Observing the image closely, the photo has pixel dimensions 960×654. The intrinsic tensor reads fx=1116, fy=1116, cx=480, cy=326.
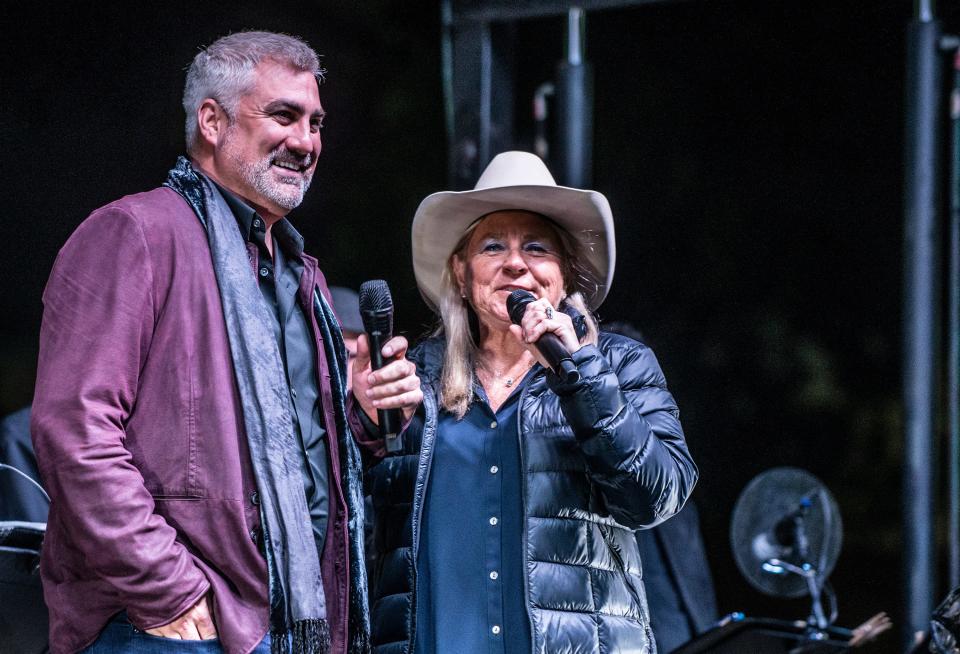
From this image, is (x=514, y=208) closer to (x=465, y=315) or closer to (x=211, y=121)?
(x=465, y=315)

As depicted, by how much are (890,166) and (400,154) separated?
2361mm

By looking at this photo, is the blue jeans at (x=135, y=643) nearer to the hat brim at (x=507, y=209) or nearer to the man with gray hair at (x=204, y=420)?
the man with gray hair at (x=204, y=420)

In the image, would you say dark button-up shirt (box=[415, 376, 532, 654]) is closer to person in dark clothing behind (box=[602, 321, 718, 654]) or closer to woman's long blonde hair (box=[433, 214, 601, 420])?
woman's long blonde hair (box=[433, 214, 601, 420])

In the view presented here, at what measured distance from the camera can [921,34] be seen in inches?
168

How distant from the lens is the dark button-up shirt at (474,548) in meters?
2.35

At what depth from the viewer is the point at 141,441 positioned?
1.92 metres

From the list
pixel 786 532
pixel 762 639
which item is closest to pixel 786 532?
pixel 786 532

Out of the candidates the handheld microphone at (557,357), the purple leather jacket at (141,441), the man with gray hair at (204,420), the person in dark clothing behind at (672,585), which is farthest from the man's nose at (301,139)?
the person in dark clothing behind at (672,585)

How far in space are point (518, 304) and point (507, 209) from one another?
0.48 metres

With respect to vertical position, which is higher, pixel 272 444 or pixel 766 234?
pixel 766 234

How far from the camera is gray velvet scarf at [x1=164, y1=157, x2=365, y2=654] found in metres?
1.96

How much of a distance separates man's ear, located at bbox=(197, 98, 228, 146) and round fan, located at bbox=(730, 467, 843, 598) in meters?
2.64

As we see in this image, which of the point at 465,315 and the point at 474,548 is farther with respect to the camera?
the point at 465,315

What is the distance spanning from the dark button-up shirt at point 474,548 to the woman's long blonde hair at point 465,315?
0.10 m
